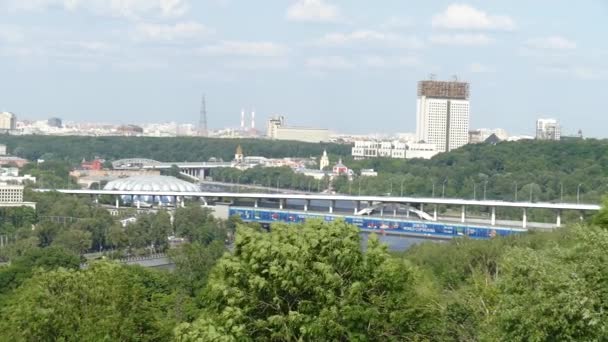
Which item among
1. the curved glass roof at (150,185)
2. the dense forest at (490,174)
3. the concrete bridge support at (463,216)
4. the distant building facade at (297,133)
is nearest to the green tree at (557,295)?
the dense forest at (490,174)

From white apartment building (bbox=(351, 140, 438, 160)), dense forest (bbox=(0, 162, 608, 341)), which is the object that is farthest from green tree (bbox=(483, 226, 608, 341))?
white apartment building (bbox=(351, 140, 438, 160))

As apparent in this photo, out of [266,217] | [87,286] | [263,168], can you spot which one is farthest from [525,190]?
[87,286]

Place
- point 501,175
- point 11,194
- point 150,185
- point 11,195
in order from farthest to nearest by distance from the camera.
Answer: point 501,175 → point 150,185 → point 11,194 → point 11,195

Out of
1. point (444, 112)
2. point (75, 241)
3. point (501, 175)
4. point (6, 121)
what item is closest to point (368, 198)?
point (501, 175)

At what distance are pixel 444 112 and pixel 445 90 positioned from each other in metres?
1.44

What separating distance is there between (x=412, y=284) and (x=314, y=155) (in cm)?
8309

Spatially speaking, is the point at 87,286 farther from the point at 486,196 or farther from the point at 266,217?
the point at 486,196

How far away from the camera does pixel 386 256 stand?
31.9 ft

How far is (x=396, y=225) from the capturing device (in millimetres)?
45125

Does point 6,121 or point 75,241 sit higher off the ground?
point 6,121

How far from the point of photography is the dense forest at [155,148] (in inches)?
3531

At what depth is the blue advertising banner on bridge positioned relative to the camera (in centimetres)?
4247

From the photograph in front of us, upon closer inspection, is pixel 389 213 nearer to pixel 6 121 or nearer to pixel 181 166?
pixel 181 166

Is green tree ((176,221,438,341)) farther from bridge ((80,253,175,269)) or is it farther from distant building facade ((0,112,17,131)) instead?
distant building facade ((0,112,17,131))
